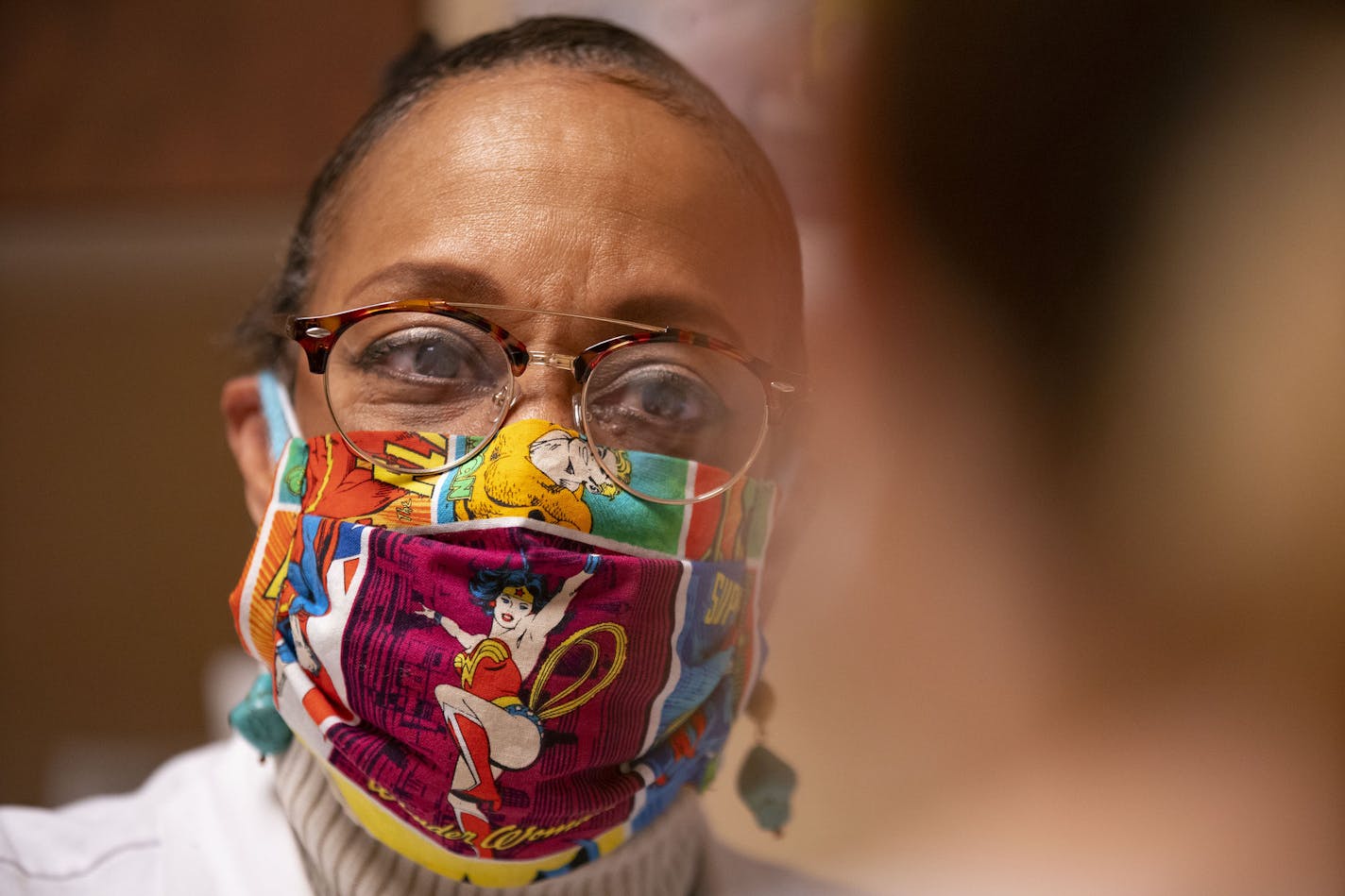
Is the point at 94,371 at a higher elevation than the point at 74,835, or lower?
higher

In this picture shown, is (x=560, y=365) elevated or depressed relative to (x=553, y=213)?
depressed

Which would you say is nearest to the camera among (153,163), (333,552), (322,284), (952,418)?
(333,552)

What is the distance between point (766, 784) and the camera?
1269 mm

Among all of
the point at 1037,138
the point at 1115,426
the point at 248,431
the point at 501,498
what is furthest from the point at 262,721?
the point at 1037,138

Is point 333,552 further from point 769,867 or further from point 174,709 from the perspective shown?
point 174,709

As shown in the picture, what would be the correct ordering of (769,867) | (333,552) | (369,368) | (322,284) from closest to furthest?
(333,552), (369,368), (322,284), (769,867)

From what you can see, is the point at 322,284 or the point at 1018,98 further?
the point at 1018,98

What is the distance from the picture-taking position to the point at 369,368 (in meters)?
1.04

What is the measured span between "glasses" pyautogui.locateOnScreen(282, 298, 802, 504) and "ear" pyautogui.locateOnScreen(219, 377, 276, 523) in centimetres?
15

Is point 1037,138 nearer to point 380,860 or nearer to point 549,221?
point 549,221

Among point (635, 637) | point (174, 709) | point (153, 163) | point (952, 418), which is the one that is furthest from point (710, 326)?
point (174, 709)

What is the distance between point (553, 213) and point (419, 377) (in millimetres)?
206

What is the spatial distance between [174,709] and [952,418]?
1397 mm

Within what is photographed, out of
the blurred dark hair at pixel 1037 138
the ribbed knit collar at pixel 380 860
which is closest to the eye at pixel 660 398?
the ribbed knit collar at pixel 380 860
